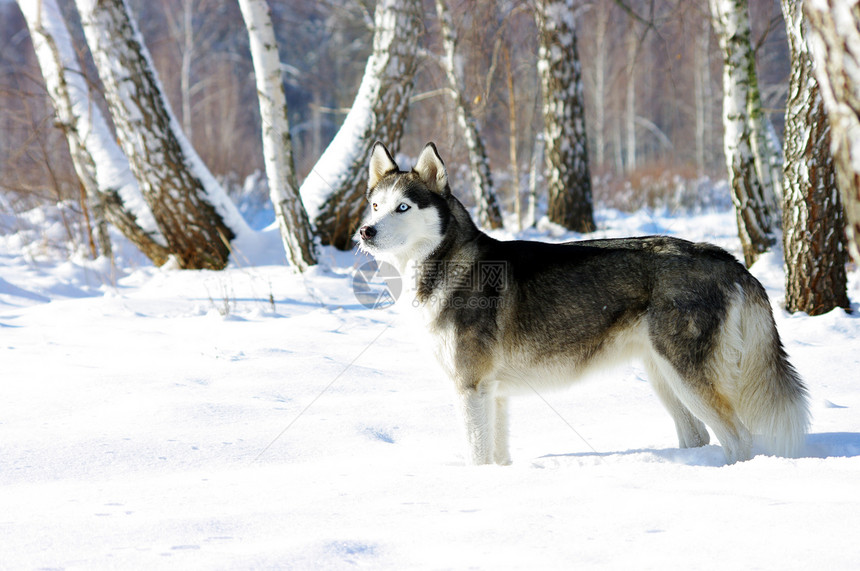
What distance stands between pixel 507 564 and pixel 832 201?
4.49 meters

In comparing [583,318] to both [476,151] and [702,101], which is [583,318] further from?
[702,101]

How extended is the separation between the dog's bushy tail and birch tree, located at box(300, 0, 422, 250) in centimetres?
545

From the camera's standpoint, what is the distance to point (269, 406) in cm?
370

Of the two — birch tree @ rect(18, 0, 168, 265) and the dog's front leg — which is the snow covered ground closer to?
the dog's front leg

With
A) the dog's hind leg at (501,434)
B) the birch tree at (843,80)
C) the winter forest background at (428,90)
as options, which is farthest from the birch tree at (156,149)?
the winter forest background at (428,90)

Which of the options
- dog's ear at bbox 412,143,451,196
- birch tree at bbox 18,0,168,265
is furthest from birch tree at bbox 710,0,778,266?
birch tree at bbox 18,0,168,265

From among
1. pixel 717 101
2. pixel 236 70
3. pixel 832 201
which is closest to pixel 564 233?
pixel 832 201

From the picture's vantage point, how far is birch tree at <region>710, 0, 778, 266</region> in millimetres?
6574

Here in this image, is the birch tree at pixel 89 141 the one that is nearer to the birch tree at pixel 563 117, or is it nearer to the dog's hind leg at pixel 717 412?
the birch tree at pixel 563 117

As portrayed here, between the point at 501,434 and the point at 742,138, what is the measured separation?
4940 mm

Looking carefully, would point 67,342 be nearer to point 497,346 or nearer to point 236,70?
point 497,346

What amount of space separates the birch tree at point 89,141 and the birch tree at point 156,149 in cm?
20

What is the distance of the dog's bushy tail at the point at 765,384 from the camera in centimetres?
303

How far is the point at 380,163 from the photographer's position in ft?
11.8
